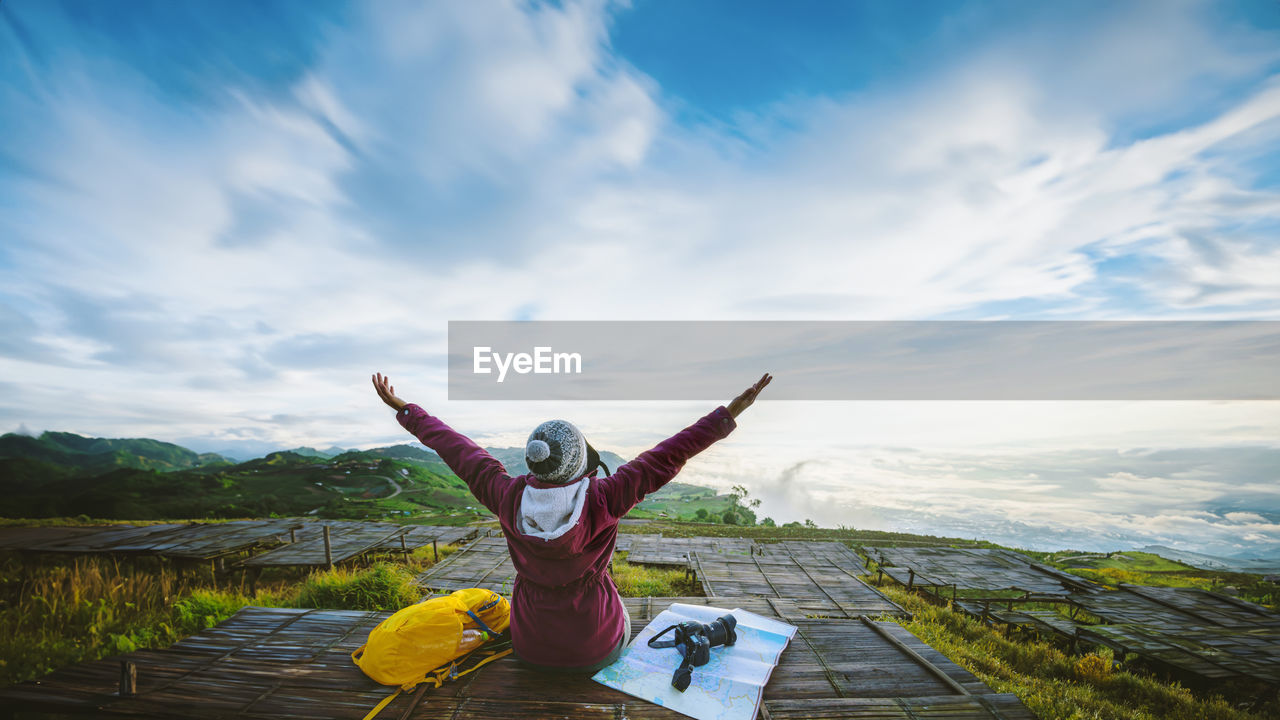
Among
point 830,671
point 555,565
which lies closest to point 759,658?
point 830,671

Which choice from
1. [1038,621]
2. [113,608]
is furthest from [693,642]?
[1038,621]

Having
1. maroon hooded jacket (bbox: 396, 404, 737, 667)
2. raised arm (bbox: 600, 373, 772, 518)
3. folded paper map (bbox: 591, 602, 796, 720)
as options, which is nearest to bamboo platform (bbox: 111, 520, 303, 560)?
maroon hooded jacket (bbox: 396, 404, 737, 667)

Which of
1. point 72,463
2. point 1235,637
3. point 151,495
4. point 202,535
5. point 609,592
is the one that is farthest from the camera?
point 72,463

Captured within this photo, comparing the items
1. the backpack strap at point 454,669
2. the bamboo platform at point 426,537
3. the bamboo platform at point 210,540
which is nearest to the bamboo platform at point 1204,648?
the backpack strap at point 454,669

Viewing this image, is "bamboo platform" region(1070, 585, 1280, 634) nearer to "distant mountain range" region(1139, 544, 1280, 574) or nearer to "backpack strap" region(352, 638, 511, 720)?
"backpack strap" region(352, 638, 511, 720)

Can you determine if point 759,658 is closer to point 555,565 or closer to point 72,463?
point 555,565

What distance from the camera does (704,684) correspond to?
316cm

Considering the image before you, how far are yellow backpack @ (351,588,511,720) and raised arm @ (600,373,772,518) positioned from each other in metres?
1.68

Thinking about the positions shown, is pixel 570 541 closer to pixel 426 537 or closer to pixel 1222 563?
pixel 426 537

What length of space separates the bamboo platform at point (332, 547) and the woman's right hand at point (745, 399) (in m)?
9.25

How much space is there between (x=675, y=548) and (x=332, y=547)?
8.19 meters

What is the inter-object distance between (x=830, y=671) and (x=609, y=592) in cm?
189

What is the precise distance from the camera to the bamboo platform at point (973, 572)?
409 inches

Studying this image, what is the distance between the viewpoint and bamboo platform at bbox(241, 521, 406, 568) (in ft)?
29.8
